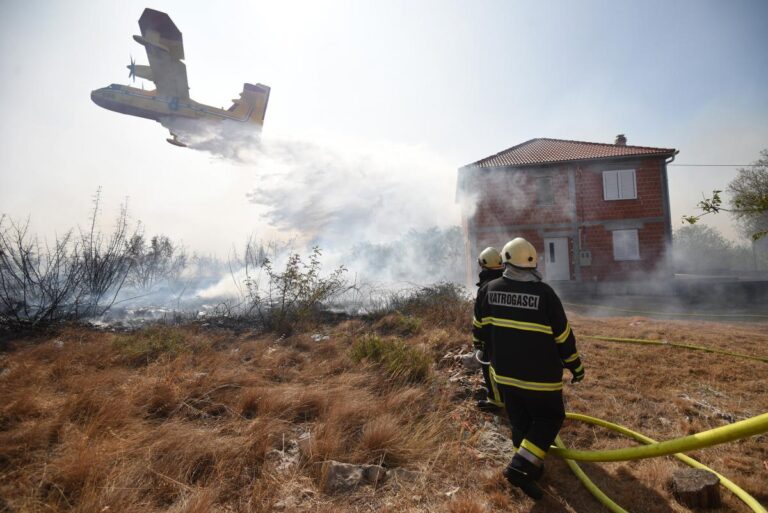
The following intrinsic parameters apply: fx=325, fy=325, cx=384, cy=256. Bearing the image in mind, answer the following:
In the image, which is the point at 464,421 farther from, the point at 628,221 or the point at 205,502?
the point at 628,221

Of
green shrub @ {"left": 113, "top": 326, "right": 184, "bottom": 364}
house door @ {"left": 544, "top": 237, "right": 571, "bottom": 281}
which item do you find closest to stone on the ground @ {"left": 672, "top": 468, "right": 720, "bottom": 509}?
green shrub @ {"left": 113, "top": 326, "right": 184, "bottom": 364}

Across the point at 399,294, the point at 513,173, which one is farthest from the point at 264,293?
the point at 513,173

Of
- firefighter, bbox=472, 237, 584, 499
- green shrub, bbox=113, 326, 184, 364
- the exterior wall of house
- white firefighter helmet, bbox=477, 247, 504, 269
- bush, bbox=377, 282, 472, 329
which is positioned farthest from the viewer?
the exterior wall of house

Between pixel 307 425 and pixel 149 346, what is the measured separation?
3.21 m

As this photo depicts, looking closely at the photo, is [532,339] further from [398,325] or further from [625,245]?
[625,245]

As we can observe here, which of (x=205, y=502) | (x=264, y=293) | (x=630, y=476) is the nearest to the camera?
(x=205, y=502)

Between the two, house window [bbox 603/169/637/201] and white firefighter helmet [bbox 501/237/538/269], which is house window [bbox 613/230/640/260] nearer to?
house window [bbox 603/169/637/201]

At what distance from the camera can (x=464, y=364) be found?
4352mm

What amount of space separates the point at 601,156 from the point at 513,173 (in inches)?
151

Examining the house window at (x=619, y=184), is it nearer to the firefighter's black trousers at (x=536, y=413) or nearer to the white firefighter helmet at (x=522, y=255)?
the white firefighter helmet at (x=522, y=255)

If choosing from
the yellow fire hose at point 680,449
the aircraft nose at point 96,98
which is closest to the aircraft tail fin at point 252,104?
the aircraft nose at point 96,98

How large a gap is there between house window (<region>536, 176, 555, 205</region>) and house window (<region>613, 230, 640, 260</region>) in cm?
319

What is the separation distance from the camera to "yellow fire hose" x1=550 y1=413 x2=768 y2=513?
5.13 ft

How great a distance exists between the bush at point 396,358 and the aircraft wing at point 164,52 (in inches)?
527
